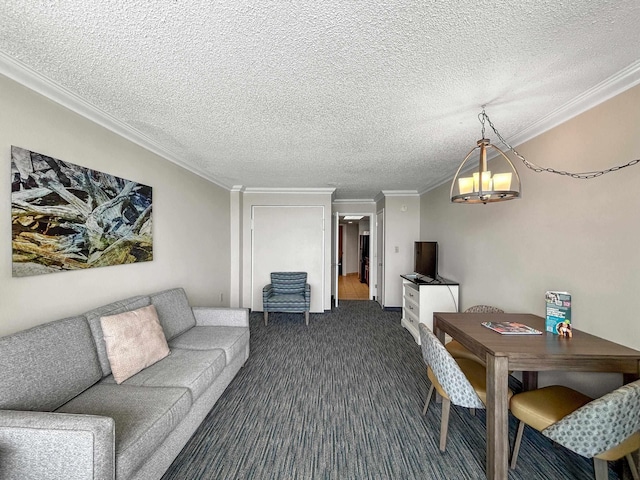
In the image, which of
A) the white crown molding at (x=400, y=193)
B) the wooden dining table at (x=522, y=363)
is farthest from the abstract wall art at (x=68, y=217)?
the white crown molding at (x=400, y=193)

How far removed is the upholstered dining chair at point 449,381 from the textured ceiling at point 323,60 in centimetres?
170

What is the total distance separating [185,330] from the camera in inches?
108

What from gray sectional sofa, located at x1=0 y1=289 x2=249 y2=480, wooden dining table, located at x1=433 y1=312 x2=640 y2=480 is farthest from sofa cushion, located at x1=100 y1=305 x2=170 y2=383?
wooden dining table, located at x1=433 y1=312 x2=640 y2=480

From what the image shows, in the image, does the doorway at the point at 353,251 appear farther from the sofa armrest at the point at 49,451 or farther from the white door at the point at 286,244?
the sofa armrest at the point at 49,451

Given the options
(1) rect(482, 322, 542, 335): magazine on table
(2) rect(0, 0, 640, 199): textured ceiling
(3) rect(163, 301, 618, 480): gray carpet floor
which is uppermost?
(2) rect(0, 0, 640, 199): textured ceiling

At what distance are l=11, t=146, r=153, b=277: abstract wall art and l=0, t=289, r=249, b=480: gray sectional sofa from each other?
43cm

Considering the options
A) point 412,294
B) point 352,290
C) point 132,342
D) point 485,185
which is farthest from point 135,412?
point 352,290

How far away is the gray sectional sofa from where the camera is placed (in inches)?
43.4

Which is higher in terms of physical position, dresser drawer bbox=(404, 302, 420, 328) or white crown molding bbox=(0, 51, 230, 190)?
white crown molding bbox=(0, 51, 230, 190)

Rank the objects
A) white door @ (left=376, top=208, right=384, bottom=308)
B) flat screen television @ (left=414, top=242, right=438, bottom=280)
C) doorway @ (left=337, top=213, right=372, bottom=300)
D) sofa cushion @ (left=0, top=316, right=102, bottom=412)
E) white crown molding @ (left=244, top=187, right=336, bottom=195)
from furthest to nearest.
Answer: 1. doorway @ (left=337, top=213, right=372, bottom=300)
2. white door @ (left=376, top=208, right=384, bottom=308)
3. white crown molding @ (left=244, top=187, right=336, bottom=195)
4. flat screen television @ (left=414, top=242, right=438, bottom=280)
5. sofa cushion @ (left=0, top=316, right=102, bottom=412)

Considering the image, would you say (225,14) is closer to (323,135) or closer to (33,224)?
(323,135)

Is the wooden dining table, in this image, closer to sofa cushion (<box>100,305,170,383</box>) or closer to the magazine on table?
the magazine on table

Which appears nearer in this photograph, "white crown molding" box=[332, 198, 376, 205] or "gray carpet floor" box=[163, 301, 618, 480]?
"gray carpet floor" box=[163, 301, 618, 480]

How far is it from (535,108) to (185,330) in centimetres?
360
